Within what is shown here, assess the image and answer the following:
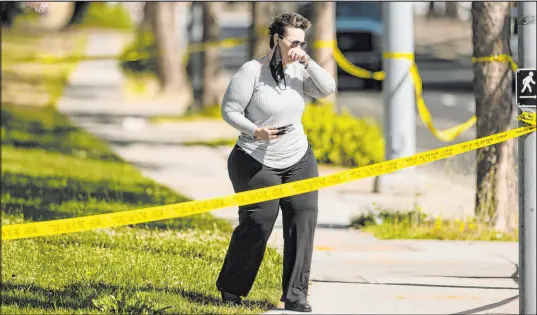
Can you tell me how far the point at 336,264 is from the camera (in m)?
8.42

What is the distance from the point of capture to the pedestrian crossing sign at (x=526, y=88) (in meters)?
5.95

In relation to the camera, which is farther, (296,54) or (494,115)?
(494,115)

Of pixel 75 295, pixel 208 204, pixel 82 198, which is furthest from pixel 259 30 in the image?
pixel 208 204

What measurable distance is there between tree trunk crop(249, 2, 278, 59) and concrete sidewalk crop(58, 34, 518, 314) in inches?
176

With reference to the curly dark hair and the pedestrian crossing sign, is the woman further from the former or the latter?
the pedestrian crossing sign

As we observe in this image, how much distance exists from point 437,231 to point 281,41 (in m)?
3.58

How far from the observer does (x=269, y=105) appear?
6.46 meters

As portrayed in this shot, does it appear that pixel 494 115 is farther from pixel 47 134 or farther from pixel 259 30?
pixel 259 30

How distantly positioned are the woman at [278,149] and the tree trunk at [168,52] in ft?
65.1

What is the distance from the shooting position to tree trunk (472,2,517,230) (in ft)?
31.7

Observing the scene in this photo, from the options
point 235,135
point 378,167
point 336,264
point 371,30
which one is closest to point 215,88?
point 235,135

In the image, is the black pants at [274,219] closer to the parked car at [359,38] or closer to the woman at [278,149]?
the woman at [278,149]

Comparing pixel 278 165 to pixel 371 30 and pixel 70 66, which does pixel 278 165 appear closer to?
pixel 371 30

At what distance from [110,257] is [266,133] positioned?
227 centimetres
